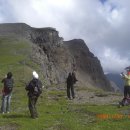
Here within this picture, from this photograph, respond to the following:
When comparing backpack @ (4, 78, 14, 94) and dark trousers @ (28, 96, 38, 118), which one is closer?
dark trousers @ (28, 96, 38, 118)

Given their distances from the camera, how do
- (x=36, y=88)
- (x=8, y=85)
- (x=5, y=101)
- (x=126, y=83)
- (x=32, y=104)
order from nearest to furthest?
(x=36, y=88), (x=32, y=104), (x=8, y=85), (x=5, y=101), (x=126, y=83)

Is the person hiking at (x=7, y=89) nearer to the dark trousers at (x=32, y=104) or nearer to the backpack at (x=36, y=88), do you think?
the dark trousers at (x=32, y=104)

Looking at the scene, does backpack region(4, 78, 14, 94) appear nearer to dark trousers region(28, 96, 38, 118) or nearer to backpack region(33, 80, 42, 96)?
dark trousers region(28, 96, 38, 118)

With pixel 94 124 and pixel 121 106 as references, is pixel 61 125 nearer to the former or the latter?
pixel 94 124

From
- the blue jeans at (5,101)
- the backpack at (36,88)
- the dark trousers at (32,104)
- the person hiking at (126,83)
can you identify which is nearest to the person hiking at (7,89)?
the blue jeans at (5,101)

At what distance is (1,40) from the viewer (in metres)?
188

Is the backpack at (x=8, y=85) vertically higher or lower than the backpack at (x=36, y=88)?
higher

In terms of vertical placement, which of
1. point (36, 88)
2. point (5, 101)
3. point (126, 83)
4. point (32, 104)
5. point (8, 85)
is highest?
point (126, 83)

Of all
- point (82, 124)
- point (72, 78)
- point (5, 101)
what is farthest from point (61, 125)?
point (72, 78)

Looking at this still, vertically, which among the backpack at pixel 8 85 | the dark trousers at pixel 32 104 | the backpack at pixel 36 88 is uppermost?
the backpack at pixel 8 85

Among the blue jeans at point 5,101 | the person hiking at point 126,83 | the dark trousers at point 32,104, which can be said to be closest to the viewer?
the dark trousers at point 32,104

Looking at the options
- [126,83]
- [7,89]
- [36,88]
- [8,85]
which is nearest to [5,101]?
[7,89]

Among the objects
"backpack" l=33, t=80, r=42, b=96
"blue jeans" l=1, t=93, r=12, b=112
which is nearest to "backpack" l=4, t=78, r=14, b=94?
"blue jeans" l=1, t=93, r=12, b=112

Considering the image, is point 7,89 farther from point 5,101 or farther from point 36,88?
point 36,88
